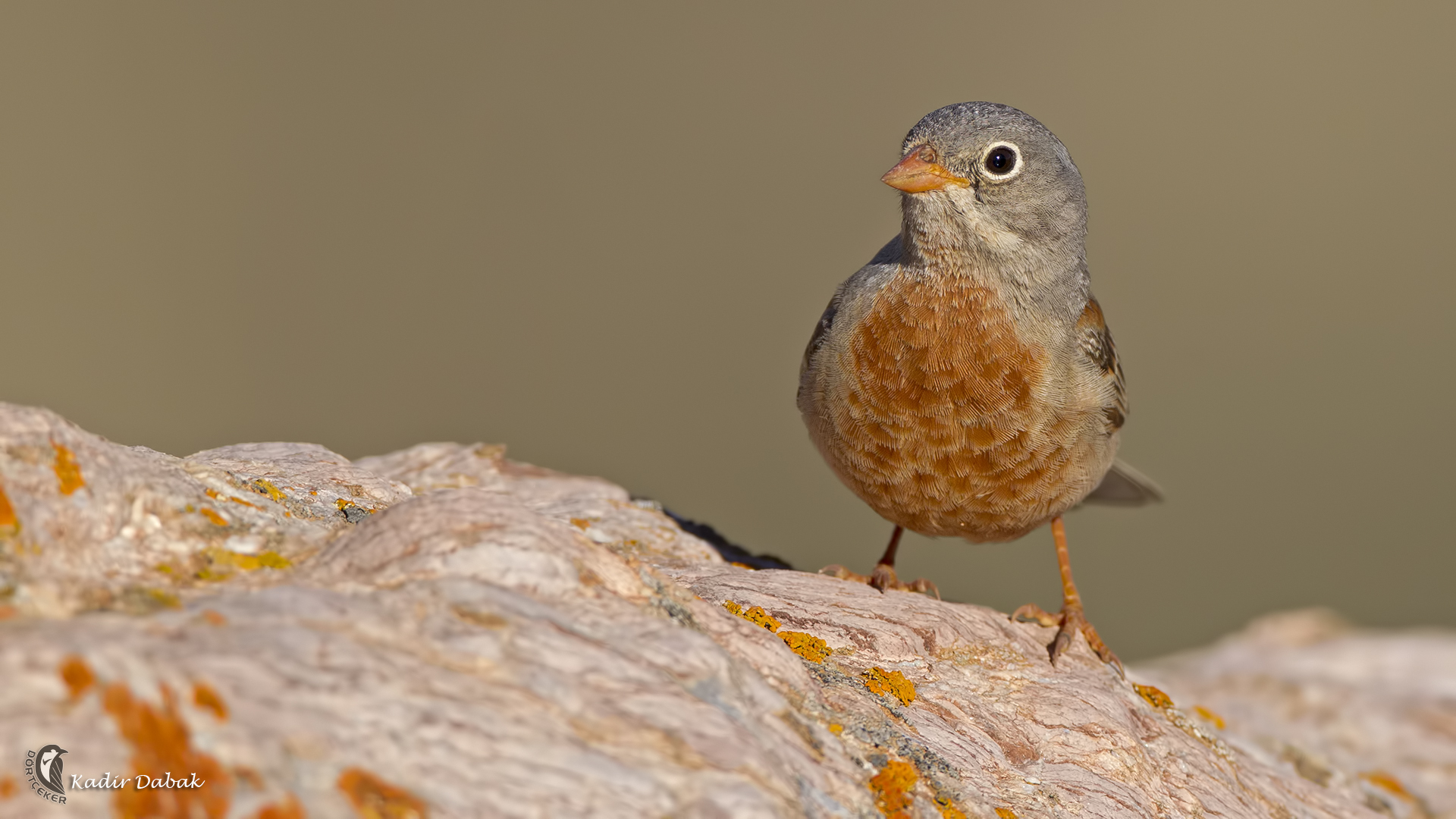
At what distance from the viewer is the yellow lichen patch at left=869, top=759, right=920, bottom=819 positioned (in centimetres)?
373

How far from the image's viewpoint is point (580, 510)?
23.8ft

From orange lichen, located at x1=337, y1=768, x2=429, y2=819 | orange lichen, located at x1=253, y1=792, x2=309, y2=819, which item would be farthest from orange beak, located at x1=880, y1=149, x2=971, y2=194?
orange lichen, located at x1=253, y1=792, x2=309, y2=819

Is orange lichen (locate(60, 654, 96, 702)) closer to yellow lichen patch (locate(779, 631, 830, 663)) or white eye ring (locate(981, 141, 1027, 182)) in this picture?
yellow lichen patch (locate(779, 631, 830, 663))

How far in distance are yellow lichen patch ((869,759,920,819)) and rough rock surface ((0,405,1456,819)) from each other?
0.01 m

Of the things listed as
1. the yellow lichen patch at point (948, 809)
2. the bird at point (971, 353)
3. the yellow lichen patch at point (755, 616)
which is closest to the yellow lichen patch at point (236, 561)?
the yellow lichen patch at point (755, 616)

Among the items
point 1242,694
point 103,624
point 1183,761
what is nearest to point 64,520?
point 103,624

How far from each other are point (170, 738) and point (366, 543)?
100cm

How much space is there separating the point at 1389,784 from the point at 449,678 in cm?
689

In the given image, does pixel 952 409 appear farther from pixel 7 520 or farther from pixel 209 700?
pixel 7 520

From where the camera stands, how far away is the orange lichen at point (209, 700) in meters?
2.77

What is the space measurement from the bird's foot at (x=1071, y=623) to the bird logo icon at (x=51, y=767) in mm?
5230

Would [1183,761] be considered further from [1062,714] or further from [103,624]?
[103,624]

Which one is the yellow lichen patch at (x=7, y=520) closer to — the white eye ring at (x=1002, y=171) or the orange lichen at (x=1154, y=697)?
the white eye ring at (x=1002, y=171)

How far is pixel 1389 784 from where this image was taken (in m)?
7.39
